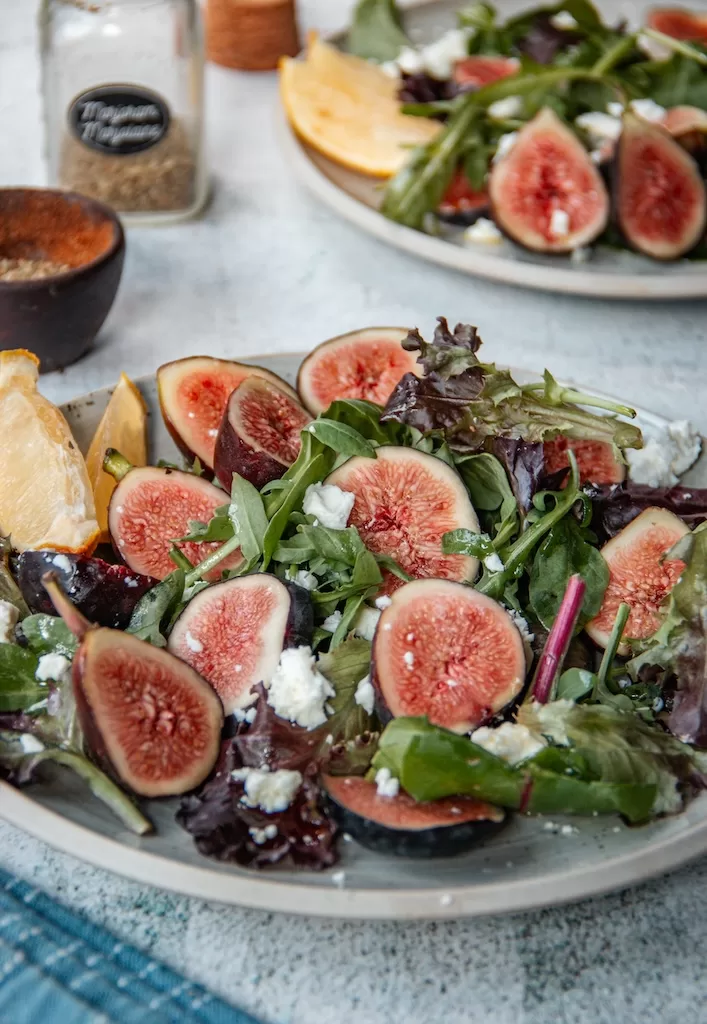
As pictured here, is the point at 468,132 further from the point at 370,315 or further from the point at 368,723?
the point at 368,723

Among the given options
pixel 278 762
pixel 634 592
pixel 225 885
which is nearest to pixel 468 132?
pixel 634 592

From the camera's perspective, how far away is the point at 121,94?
2.89 m

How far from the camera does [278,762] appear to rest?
1.42m

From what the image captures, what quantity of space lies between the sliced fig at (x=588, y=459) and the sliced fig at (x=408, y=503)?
240 millimetres

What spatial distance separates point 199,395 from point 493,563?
71 cm

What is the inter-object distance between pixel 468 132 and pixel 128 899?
2247 millimetres

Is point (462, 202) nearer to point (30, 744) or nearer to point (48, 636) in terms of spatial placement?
point (48, 636)

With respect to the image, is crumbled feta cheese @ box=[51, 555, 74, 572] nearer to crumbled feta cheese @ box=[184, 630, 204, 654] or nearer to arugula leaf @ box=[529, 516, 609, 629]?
crumbled feta cheese @ box=[184, 630, 204, 654]

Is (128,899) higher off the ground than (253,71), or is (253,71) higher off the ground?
(253,71)

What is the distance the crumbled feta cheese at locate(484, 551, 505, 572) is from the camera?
1694mm

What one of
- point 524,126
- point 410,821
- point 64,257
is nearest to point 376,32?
point 524,126

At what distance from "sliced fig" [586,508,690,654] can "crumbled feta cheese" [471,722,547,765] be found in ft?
0.87

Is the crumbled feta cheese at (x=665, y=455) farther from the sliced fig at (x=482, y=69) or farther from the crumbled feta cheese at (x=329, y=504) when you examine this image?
the sliced fig at (x=482, y=69)

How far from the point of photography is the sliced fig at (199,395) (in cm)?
203
